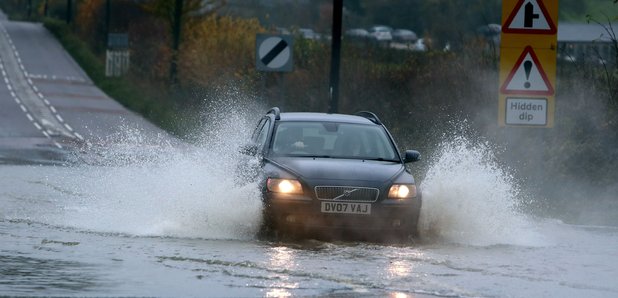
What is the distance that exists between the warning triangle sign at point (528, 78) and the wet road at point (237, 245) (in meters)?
1.06

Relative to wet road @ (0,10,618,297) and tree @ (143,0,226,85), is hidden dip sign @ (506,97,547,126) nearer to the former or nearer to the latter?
wet road @ (0,10,618,297)

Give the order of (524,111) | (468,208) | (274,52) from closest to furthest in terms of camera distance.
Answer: (468,208) → (524,111) → (274,52)

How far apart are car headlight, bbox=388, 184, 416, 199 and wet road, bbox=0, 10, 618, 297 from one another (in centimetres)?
54

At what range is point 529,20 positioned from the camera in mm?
16453

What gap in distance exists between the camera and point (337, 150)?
1588 cm

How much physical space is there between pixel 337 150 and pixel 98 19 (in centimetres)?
7248

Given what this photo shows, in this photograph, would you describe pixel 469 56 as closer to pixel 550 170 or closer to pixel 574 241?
pixel 550 170

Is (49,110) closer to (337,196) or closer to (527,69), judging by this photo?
(527,69)

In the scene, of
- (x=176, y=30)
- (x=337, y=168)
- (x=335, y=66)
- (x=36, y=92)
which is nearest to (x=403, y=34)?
(x=176, y=30)

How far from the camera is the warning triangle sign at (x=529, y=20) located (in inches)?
647

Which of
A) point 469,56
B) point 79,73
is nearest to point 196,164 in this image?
point 469,56

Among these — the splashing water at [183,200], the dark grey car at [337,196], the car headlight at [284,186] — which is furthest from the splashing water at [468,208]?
the splashing water at [183,200]

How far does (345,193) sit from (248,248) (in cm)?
129

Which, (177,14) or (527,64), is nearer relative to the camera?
(527,64)
